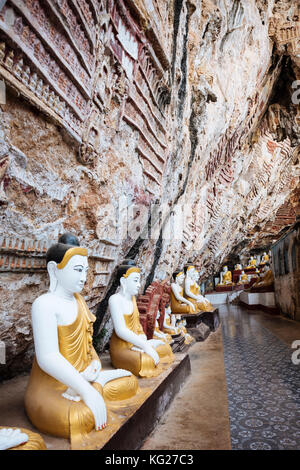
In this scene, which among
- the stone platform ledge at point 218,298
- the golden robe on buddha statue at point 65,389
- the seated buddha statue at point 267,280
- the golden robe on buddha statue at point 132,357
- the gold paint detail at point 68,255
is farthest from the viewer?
the stone platform ledge at point 218,298

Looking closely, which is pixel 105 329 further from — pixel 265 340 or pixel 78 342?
pixel 265 340

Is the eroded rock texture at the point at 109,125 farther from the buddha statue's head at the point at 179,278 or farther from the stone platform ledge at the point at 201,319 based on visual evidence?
the stone platform ledge at the point at 201,319

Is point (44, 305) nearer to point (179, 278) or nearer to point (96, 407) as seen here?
point (96, 407)

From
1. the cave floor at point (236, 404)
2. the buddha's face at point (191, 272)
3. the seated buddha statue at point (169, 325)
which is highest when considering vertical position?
the buddha's face at point (191, 272)

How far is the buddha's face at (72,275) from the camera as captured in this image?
1.85m

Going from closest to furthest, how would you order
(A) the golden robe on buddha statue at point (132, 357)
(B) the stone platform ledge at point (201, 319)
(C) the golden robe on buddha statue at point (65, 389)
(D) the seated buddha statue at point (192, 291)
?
(C) the golden robe on buddha statue at point (65, 389) → (A) the golden robe on buddha statue at point (132, 357) → (B) the stone platform ledge at point (201, 319) → (D) the seated buddha statue at point (192, 291)

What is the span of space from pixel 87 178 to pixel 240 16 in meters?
5.21

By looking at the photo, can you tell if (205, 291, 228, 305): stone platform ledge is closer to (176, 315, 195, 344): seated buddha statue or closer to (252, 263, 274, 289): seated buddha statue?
(252, 263, 274, 289): seated buddha statue

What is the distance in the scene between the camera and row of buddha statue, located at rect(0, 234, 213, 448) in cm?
154

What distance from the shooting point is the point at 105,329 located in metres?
3.72

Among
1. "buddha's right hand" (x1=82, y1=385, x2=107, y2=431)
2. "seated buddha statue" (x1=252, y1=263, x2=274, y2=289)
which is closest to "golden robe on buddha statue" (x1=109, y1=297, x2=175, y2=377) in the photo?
"buddha's right hand" (x1=82, y1=385, x2=107, y2=431)

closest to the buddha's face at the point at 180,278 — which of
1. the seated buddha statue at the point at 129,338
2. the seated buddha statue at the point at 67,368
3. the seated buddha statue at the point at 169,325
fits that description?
the seated buddha statue at the point at 169,325

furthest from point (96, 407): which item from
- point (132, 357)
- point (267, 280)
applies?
point (267, 280)

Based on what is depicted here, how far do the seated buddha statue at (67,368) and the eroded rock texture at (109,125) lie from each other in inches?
17.0
